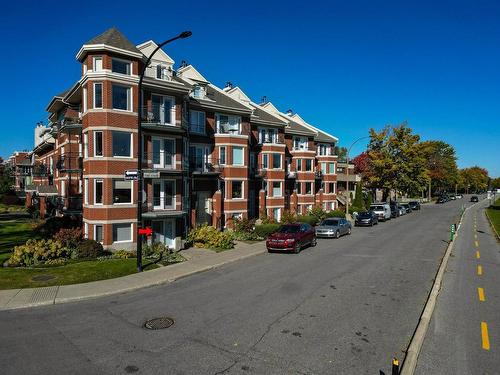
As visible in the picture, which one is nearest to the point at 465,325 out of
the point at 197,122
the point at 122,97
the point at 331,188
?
the point at 122,97

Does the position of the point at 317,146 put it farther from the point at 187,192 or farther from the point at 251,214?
the point at 187,192

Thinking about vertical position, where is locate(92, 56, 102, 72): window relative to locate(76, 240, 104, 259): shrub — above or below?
above

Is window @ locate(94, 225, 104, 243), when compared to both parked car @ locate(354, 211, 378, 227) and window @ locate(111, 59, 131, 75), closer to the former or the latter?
window @ locate(111, 59, 131, 75)

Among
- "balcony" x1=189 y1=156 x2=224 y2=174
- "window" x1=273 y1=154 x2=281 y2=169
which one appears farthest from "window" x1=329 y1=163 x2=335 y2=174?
"balcony" x1=189 y1=156 x2=224 y2=174

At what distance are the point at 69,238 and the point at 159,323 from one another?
12336mm

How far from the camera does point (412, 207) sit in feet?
205

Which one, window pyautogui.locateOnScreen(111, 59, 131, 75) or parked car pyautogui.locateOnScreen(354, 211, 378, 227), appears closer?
window pyautogui.locateOnScreen(111, 59, 131, 75)

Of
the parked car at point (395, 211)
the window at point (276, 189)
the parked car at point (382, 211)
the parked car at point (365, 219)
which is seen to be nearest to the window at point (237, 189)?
the window at point (276, 189)

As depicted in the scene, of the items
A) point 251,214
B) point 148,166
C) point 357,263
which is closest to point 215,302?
point 357,263

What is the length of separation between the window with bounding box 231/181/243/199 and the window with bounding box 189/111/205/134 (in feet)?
17.2

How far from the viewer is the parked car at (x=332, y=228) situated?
27672 mm

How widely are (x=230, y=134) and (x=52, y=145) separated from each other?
783 inches

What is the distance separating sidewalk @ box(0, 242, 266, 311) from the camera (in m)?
11.9

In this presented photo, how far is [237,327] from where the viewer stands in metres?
9.65
